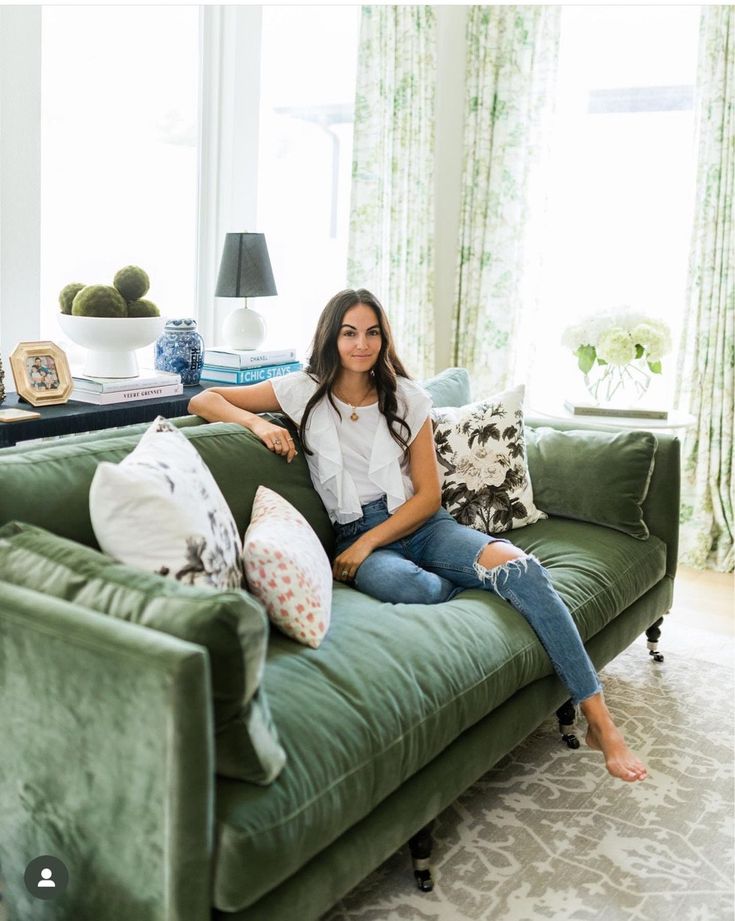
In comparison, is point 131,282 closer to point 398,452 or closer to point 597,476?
point 398,452

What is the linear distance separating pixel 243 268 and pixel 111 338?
663 millimetres

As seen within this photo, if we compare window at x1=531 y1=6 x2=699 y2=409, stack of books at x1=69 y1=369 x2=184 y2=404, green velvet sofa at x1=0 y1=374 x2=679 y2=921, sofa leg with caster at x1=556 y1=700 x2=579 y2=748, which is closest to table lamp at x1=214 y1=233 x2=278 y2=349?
stack of books at x1=69 y1=369 x2=184 y2=404

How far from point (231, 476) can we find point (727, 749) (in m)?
1.52

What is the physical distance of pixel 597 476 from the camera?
9.95ft

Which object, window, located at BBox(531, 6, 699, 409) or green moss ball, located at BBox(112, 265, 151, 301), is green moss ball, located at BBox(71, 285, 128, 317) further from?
window, located at BBox(531, 6, 699, 409)

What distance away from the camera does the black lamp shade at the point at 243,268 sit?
11.2 feet

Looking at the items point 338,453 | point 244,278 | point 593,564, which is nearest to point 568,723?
point 593,564

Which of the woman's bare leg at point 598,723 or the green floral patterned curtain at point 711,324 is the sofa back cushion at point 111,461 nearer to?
the woman's bare leg at point 598,723

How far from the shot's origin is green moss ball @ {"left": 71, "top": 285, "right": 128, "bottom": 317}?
2887mm

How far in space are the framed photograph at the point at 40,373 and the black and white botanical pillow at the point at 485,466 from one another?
109 centimetres

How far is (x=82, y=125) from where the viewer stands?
346cm

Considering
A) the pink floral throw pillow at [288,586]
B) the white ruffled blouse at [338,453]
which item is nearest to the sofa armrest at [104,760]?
the pink floral throw pillow at [288,586]

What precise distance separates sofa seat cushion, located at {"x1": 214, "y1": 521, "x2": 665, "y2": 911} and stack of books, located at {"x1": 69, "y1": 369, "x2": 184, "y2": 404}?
94 centimetres

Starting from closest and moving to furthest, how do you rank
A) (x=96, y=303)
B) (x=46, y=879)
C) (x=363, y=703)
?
(x=46, y=879)
(x=363, y=703)
(x=96, y=303)
